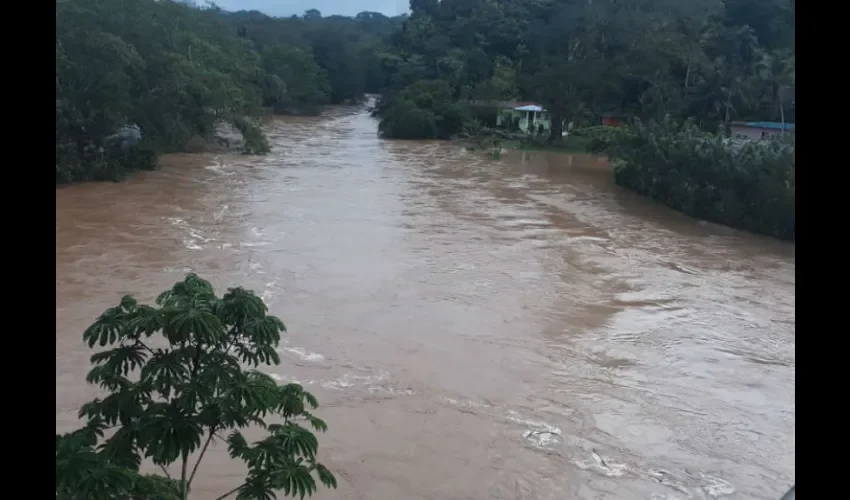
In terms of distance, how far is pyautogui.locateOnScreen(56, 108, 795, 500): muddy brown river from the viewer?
4230 mm

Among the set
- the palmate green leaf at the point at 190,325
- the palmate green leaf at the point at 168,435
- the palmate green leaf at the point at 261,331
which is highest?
the palmate green leaf at the point at 190,325

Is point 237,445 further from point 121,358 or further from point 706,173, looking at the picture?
point 706,173

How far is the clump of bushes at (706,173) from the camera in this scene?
10.1 m

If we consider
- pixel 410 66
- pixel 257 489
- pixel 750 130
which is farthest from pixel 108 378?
pixel 410 66

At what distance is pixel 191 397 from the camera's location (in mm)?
1788

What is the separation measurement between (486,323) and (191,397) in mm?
4887

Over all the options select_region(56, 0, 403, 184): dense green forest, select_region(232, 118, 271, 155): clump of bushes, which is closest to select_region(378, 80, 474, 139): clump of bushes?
select_region(56, 0, 403, 184): dense green forest

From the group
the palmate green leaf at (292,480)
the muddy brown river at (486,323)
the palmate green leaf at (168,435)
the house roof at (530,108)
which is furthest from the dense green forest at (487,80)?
the palmate green leaf at (168,435)

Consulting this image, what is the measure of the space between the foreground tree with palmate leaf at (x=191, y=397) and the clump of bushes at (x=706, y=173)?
793 centimetres

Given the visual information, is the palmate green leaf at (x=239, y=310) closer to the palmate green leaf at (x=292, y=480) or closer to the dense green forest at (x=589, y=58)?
the palmate green leaf at (x=292, y=480)

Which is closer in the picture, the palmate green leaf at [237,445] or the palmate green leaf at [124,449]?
the palmate green leaf at [124,449]

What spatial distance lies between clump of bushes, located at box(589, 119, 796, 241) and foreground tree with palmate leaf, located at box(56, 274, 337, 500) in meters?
7.93
